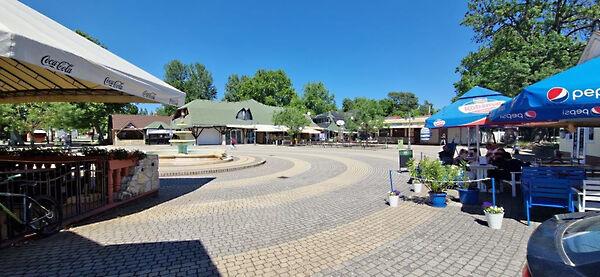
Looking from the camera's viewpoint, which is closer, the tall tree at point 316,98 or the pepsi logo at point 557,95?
the pepsi logo at point 557,95

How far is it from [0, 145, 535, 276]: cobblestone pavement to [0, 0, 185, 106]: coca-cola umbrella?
8.18 ft

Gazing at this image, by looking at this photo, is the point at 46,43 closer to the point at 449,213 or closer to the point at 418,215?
the point at 418,215

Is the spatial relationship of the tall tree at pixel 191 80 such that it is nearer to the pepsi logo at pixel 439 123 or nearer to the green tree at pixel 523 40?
the green tree at pixel 523 40

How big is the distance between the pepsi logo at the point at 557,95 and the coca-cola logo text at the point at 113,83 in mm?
6561

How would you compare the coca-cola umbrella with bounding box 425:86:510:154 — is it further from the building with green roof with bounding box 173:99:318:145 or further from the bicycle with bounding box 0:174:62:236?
the building with green roof with bounding box 173:99:318:145

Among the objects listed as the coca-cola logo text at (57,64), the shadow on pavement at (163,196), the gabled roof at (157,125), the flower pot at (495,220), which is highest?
the gabled roof at (157,125)

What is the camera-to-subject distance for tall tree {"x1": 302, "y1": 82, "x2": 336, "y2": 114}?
219 feet

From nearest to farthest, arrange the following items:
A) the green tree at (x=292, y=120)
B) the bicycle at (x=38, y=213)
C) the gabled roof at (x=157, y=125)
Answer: the bicycle at (x=38, y=213) → the green tree at (x=292, y=120) → the gabled roof at (x=157, y=125)

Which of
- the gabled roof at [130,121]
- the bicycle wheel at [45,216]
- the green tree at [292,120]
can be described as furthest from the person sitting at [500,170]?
the gabled roof at [130,121]

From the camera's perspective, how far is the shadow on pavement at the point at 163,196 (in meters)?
6.13

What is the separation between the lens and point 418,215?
620 cm

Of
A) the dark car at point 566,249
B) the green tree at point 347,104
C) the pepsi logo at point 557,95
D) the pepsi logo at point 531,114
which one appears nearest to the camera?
the dark car at point 566,249

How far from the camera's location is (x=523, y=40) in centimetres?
2228

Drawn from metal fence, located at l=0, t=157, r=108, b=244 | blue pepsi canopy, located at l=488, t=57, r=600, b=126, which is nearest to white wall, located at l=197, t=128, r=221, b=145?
metal fence, located at l=0, t=157, r=108, b=244
